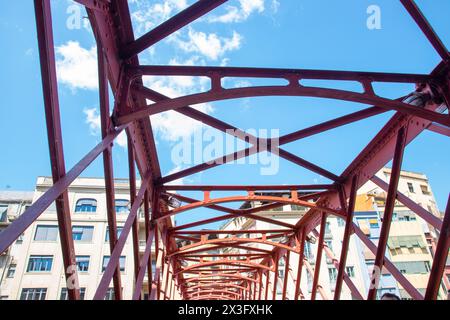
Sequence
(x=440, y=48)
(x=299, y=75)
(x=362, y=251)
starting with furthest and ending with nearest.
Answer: (x=362, y=251) → (x=299, y=75) → (x=440, y=48)

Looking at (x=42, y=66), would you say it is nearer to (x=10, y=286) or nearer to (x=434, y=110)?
(x=434, y=110)

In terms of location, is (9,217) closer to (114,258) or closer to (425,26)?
(114,258)

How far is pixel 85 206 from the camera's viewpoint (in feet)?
121

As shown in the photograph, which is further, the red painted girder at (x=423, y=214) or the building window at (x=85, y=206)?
the building window at (x=85, y=206)

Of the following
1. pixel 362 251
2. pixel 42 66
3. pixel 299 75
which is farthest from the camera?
pixel 362 251

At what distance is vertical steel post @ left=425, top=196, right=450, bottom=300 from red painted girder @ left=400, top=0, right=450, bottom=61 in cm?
214

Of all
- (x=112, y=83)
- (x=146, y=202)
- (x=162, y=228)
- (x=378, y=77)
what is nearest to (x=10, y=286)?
(x=162, y=228)

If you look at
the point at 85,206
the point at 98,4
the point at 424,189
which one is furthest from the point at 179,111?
the point at 424,189

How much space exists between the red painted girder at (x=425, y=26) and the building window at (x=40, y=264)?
37.2 metres

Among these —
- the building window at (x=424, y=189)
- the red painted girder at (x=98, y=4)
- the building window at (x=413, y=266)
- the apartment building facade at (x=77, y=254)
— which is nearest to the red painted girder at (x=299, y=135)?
the red painted girder at (x=98, y=4)

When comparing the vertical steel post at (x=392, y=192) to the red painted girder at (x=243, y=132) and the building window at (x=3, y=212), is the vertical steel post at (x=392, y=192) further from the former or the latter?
the building window at (x=3, y=212)

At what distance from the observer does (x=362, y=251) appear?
125 feet

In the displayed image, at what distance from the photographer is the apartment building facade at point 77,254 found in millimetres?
32281
